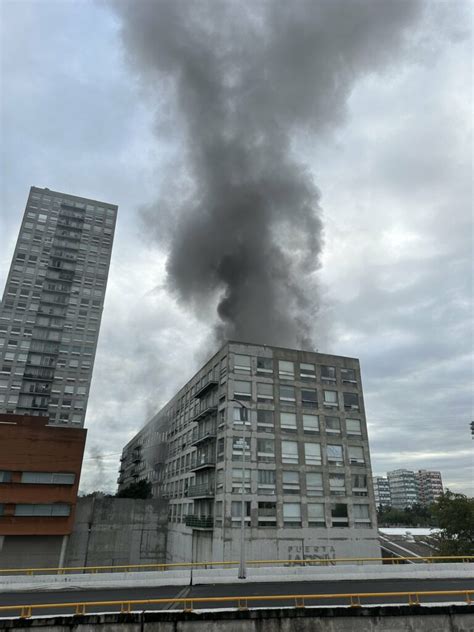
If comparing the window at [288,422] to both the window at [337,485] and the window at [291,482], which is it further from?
the window at [337,485]

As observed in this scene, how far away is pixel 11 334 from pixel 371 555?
6631 centimetres

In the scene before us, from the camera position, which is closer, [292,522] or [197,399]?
[292,522]

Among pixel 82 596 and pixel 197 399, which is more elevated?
pixel 197 399

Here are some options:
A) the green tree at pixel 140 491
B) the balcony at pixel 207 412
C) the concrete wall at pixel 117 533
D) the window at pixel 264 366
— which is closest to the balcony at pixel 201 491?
the balcony at pixel 207 412

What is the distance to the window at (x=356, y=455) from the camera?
41.2 meters

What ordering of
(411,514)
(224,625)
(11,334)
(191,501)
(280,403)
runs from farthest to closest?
(411,514)
(11,334)
(191,501)
(280,403)
(224,625)

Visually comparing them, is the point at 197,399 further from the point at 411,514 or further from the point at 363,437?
the point at 411,514

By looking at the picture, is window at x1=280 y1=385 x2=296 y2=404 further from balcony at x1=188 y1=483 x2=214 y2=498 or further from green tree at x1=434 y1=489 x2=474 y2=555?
green tree at x1=434 y1=489 x2=474 y2=555

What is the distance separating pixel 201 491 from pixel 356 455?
A: 54.3ft

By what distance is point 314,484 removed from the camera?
3891 cm

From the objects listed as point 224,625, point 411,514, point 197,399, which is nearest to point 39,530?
point 197,399

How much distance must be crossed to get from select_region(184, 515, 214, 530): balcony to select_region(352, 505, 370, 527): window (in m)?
14.0

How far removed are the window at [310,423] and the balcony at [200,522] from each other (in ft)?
41.4

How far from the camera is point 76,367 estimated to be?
75812 millimetres
